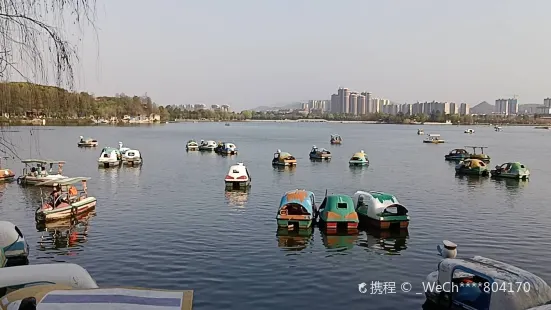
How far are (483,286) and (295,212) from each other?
14.2 metres

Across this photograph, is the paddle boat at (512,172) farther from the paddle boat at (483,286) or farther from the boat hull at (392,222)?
the paddle boat at (483,286)

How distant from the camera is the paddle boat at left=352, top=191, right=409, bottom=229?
27094 mm

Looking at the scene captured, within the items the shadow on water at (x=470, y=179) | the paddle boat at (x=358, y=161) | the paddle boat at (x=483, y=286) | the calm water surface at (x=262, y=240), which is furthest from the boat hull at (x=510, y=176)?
the paddle boat at (x=483, y=286)

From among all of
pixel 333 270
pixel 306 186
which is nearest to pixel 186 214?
pixel 333 270

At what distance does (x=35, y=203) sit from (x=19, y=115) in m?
26.8

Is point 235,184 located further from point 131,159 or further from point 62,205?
point 131,159

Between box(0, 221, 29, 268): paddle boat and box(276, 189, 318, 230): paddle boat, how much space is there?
492 inches

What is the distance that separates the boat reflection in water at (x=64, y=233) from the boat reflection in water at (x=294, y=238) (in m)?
9.76

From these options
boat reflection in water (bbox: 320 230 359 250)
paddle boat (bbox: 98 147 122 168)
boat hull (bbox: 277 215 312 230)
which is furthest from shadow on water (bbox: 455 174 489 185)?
paddle boat (bbox: 98 147 122 168)

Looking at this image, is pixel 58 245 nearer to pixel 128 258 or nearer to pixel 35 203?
pixel 128 258

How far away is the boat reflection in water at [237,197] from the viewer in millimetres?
35347

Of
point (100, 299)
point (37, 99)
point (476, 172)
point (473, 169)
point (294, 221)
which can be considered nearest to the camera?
point (100, 299)

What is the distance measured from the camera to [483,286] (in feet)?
45.2

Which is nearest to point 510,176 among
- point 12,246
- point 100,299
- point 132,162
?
point 132,162
